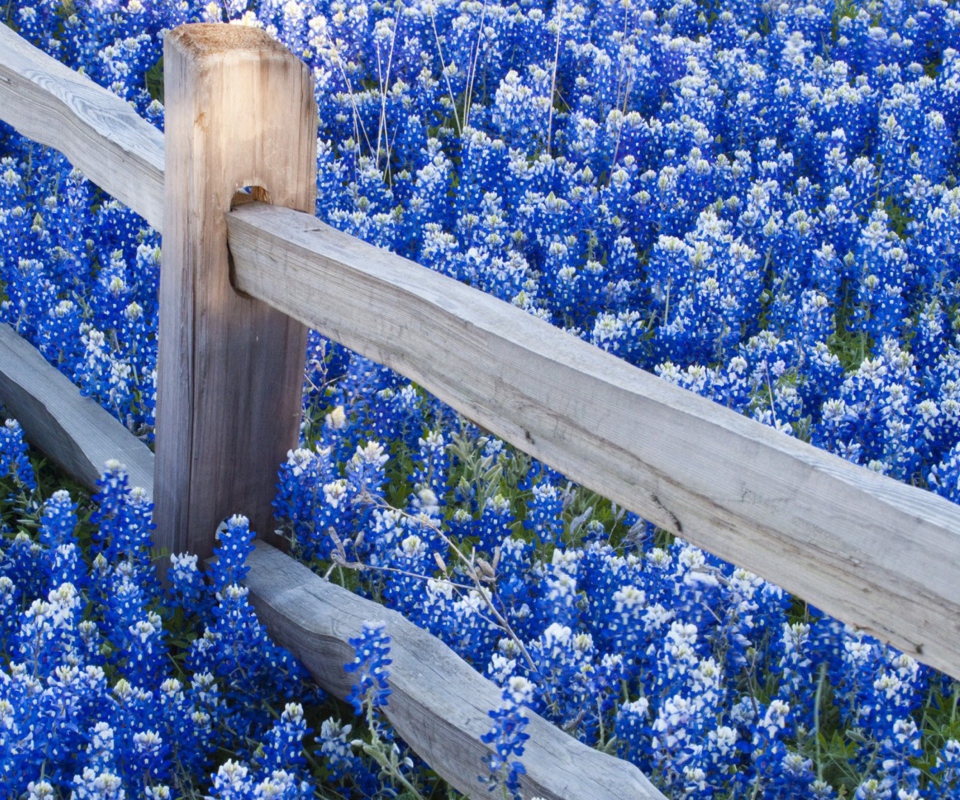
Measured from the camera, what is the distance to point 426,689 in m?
2.56

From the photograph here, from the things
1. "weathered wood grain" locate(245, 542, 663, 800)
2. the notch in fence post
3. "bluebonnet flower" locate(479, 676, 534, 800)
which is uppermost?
the notch in fence post

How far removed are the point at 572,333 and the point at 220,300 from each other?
1128mm

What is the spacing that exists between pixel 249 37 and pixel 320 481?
107 centimetres

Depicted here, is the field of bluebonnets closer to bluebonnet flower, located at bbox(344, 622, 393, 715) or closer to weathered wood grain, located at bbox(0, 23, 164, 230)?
bluebonnet flower, located at bbox(344, 622, 393, 715)

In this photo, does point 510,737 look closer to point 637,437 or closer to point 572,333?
point 637,437

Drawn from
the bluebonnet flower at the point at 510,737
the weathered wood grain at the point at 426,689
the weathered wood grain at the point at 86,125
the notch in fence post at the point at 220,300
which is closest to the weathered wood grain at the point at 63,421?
the notch in fence post at the point at 220,300

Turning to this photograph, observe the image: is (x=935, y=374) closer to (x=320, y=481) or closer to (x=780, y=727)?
(x=780, y=727)

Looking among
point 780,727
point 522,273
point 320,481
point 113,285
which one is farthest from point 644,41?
point 780,727

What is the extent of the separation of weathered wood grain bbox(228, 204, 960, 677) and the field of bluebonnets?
1.72 feet

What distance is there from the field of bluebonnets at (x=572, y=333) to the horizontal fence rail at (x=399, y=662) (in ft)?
0.23

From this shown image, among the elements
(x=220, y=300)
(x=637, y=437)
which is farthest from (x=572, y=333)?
(x=637, y=437)

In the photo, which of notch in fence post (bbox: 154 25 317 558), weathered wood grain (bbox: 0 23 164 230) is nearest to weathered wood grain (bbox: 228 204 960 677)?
notch in fence post (bbox: 154 25 317 558)

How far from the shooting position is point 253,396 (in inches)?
115

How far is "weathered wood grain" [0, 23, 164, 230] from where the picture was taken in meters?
2.90
